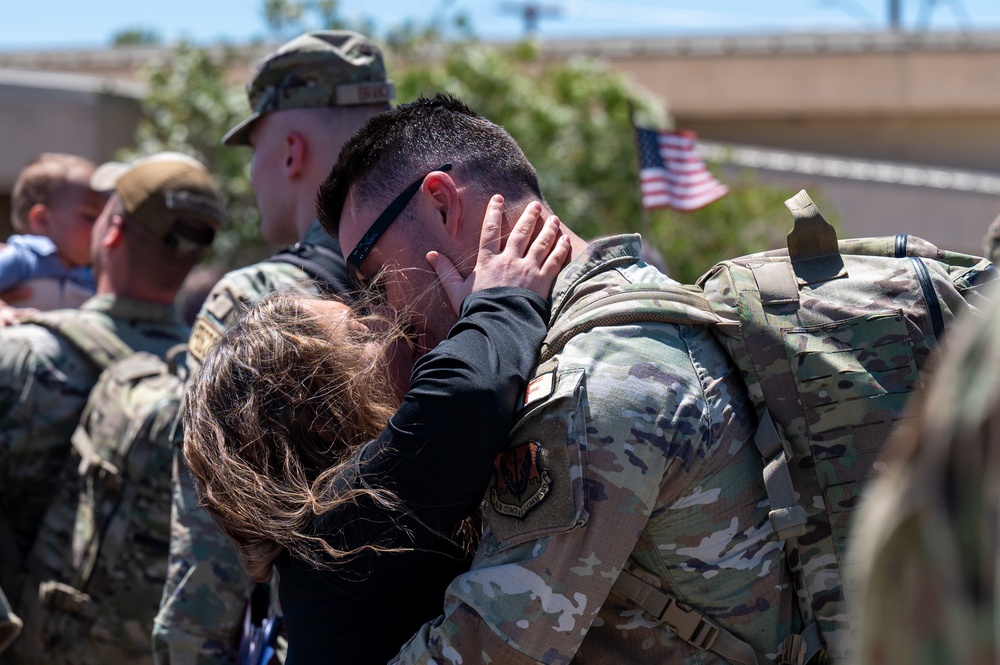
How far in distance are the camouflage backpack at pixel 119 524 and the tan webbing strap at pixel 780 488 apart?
2275 mm

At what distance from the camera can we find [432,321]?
6.69 ft

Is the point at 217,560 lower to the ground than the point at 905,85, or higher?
lower

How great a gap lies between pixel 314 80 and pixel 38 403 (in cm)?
152

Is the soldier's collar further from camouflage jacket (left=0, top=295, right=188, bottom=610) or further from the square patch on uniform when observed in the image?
camouflage jacket (left=0, top=295, right=188, bottom=610)

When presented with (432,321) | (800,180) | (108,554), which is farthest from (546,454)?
(800,180)

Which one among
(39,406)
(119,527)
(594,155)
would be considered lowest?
(119,527)

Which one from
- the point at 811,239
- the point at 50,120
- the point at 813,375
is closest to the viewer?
the point at 813,375

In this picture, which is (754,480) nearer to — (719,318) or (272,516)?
(719,318)

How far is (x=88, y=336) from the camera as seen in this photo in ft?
12.1

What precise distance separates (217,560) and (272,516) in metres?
0.93

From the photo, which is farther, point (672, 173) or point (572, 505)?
point (672, 173)

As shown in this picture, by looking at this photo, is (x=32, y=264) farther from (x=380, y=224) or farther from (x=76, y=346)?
(x=380, y=224)

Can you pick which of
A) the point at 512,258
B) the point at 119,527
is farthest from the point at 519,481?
the point at 119,527

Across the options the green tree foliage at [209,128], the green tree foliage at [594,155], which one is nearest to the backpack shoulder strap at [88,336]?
the green tree foliage at [594,155]
